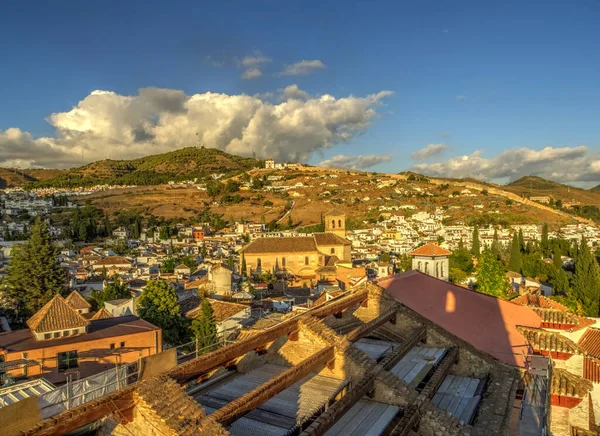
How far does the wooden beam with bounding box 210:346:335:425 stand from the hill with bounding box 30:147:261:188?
139 m

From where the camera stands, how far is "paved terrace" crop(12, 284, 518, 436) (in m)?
4.19

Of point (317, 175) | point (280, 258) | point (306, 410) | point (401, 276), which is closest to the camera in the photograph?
point (306, 410)

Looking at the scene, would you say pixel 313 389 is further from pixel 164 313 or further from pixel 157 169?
pixel 157 169

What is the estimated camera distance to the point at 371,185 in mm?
107812

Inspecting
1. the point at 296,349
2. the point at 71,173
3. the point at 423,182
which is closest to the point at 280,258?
the point at 296,349

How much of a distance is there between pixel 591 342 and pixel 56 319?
1764cm

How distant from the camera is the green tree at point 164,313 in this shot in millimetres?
21125

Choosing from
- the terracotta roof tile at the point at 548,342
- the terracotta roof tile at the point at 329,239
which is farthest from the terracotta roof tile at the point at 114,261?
the terracotta roof tile at the point at 548,342

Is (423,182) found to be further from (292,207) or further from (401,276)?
(401,276)

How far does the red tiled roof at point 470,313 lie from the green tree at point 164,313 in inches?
569

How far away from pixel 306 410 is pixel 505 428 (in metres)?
3.06

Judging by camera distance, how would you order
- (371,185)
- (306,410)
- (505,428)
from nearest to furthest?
(306,410) → (505,428) → (371,185)

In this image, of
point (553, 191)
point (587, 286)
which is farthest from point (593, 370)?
point (553, 191)

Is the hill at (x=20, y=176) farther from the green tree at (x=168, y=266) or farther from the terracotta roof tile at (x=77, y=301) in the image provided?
the terracotta roof tile at (x=77, y=301)
